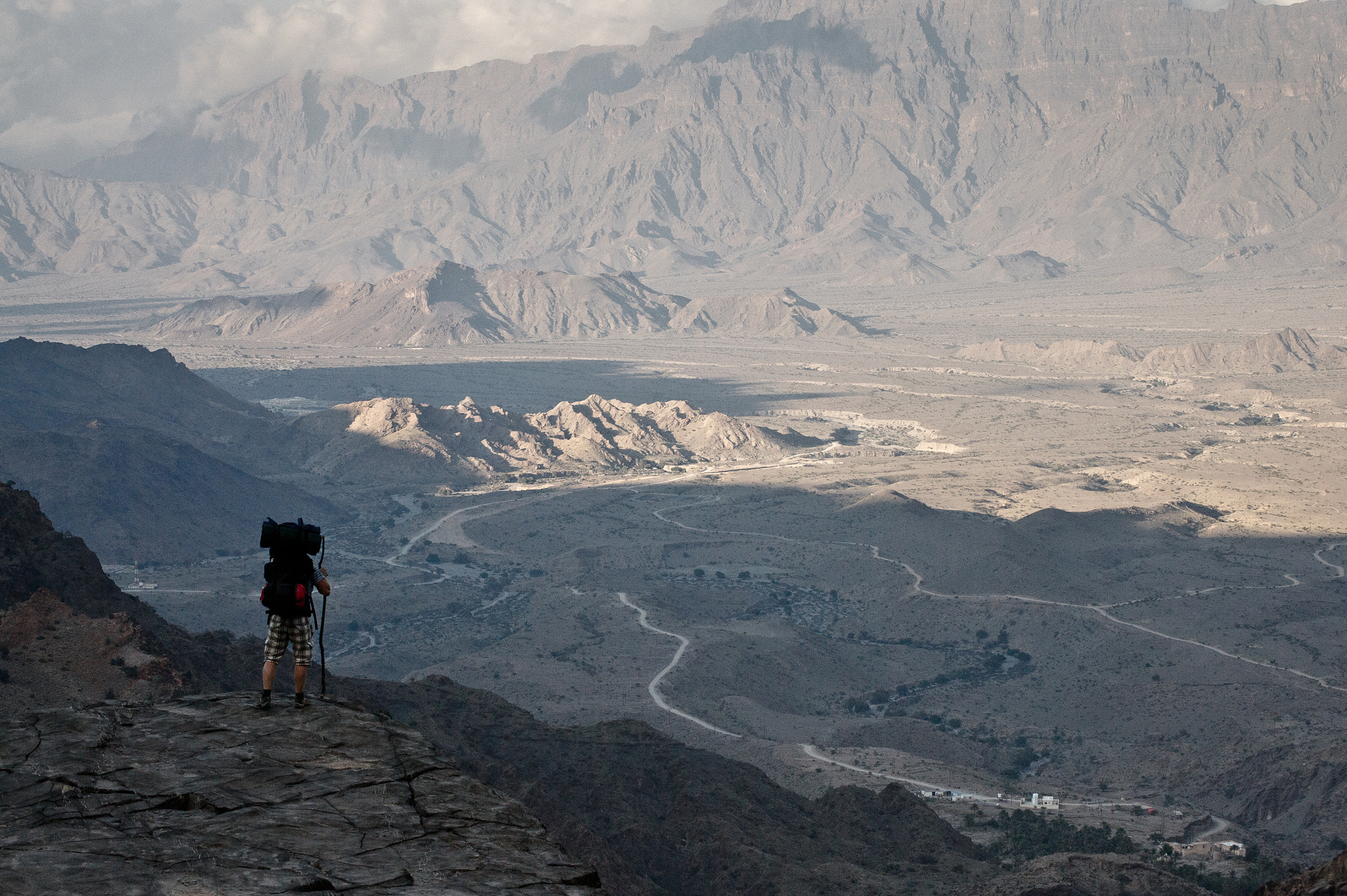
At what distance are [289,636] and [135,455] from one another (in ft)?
337

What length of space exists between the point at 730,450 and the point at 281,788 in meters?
129

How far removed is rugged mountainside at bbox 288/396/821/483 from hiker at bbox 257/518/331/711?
115 metres

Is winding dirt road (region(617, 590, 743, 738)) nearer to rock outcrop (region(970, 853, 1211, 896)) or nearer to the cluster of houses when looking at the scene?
the cluster of houses

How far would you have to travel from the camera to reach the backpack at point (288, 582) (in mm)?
15109

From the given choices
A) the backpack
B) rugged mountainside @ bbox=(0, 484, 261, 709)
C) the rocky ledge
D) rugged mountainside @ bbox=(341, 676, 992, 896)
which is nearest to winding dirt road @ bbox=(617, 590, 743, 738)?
rugged mountainside @ bbox=(341, 676, 992, 896)

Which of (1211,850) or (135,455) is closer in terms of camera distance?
(1211,850)

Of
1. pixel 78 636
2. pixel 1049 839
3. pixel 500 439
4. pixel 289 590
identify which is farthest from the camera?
pixel 500 439

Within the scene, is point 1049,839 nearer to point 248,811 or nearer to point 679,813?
point 679,813

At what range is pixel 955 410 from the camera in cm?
17025

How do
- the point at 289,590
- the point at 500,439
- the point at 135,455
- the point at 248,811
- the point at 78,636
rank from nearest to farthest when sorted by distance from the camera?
the point at 248,811, the point at 289,590, the point at 78,636, the point at 135,455, the point at 500,439

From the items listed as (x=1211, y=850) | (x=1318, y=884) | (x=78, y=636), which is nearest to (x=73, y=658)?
(x=78, y=636)

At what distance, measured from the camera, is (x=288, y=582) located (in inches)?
599

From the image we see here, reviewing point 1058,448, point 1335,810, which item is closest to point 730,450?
point 1058,448

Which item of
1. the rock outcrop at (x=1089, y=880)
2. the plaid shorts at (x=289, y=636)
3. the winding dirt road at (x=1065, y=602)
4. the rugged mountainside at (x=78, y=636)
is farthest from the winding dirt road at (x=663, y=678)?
the plaid shorts at (x=289, y=636)
